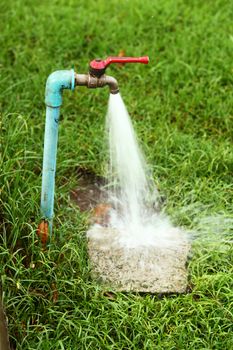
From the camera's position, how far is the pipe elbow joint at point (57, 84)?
3.19 meters

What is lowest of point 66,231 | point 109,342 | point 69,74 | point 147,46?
point 109,342

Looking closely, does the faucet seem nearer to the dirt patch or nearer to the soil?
the soil

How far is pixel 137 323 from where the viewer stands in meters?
3.36

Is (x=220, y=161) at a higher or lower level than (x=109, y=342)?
higher

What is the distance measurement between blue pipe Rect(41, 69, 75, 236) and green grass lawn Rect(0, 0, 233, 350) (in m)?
0.11

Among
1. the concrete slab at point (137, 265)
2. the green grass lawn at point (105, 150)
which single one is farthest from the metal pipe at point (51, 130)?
the concrete slab at point (137, 265)

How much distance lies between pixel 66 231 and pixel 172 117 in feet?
4.65

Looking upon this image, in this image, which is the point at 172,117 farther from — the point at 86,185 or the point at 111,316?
the point at 111,316

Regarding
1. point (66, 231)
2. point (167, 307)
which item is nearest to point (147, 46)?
point (66, 231)

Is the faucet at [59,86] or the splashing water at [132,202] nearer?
the faucet at [59,86]

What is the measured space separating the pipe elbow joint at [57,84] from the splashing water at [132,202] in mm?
456

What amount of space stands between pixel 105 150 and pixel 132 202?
0.44 metres

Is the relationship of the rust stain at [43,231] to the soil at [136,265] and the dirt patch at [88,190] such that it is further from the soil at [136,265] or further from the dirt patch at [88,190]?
the dirt patch at [88,190]

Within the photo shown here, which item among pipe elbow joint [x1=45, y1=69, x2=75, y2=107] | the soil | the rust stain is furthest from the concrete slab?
pipe elbow joint [x1=45, y1=69, x2=75, y2=107]
